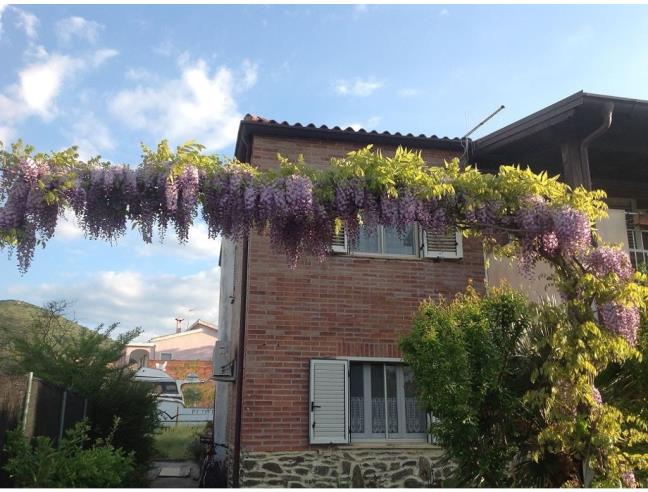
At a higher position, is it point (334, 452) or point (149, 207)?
point (149, 207)

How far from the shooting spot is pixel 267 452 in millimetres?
7559

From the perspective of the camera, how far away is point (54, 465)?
5367 mm

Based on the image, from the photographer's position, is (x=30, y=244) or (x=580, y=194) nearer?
(x=30, y=244)

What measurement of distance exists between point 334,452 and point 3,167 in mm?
5176

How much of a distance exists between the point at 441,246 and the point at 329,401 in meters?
2.79

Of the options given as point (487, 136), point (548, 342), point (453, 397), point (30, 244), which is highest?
point (487, 136)

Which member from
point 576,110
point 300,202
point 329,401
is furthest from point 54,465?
point 576,110

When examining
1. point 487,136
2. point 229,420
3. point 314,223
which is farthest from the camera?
point 229,420

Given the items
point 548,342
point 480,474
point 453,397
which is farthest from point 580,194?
point 480,474

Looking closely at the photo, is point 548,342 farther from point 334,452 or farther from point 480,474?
point 334,452

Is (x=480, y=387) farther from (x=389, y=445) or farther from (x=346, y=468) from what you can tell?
(x=346, y=468)

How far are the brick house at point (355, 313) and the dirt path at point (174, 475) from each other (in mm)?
2373

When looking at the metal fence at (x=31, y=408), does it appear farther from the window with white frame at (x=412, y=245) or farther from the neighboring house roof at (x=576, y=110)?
the neighboring house roof at (x=576, y=110)

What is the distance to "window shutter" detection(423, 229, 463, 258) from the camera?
341 inches
